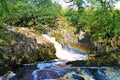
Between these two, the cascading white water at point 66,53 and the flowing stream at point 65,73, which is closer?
the flowing stream at point 65,73

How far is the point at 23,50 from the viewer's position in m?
15.0

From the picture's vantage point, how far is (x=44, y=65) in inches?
573

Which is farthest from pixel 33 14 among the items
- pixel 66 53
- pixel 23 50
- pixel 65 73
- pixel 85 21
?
pixel 65 73

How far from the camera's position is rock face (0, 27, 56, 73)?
45.4 feet

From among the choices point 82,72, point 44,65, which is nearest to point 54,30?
point 44,65

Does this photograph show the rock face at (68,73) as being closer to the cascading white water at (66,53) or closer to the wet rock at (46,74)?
the wet rock at (46,74)

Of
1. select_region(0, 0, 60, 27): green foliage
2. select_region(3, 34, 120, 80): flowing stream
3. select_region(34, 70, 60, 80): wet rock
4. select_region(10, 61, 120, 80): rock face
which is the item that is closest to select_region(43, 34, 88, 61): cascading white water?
select_region(0, 0, 60, 27): green foliage

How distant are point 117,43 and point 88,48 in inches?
125

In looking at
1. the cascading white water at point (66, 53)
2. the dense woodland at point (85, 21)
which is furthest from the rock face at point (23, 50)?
the dense woodland at point (85, 21)

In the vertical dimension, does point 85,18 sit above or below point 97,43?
above

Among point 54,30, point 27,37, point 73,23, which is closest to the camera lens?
point 27,37

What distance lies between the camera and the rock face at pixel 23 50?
1383cm

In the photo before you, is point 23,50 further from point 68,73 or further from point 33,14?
point 33,14

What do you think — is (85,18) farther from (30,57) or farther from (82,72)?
(82,72)
